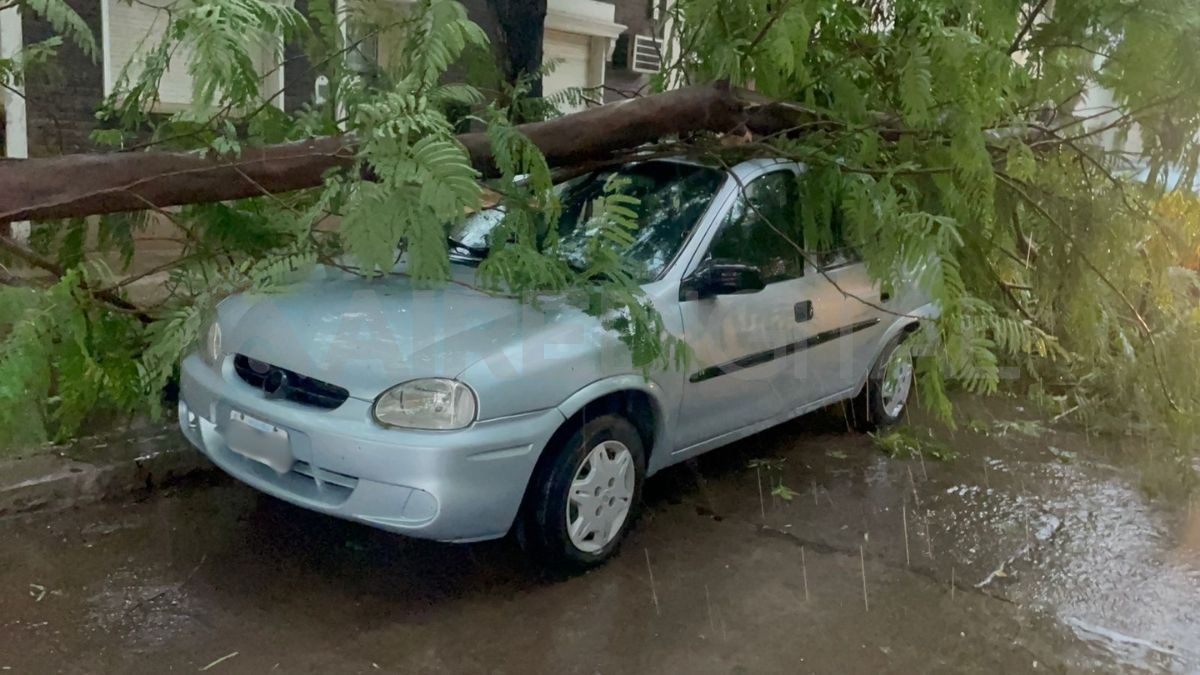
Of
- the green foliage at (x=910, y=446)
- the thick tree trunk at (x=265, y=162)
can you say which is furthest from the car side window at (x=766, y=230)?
the green foliage at (x=910, y=446)

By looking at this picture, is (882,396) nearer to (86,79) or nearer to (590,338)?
(590,338)

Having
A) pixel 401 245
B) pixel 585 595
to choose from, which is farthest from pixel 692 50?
pixel 585 595

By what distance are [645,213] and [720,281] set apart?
56 cm

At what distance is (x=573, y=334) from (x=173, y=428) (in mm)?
2242

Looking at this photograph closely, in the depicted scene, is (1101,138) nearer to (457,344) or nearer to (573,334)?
(573,334)

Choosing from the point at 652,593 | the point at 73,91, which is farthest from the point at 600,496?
the point at 73,91

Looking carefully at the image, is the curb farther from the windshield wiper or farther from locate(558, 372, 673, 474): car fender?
locate(558, 372, 673, 474): car fender

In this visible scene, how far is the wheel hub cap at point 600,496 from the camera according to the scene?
148 inches

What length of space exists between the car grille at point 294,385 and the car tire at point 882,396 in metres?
3.20

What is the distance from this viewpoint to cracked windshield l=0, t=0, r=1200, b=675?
3426 mm

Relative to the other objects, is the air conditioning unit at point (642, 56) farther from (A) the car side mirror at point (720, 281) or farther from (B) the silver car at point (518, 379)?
(A) the car side mirror at point (720, 281)

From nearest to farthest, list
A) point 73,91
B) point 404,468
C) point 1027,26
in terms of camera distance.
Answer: point 404,468 → point 1027,26 → point 73,91

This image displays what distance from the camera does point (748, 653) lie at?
3.46m

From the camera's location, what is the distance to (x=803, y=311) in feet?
15.4
